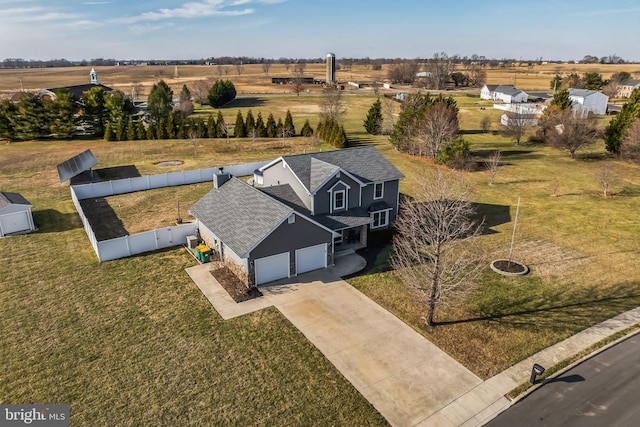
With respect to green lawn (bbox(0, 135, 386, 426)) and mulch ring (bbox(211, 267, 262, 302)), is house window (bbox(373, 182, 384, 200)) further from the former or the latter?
green lawn (bbox(0, 135, 386, 426))

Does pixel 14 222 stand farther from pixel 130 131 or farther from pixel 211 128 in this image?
pixel 211 128

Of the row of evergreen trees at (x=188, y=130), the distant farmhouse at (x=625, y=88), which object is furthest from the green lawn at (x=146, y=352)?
the distant farmhouse at (x=625, y=88)

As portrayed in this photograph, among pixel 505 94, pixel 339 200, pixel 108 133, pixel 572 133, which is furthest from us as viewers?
pixel 505 94

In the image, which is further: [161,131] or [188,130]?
[188,130]

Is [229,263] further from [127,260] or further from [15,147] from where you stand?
[15,147]

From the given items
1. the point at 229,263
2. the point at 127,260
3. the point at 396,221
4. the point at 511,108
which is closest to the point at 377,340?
the point at 229,263

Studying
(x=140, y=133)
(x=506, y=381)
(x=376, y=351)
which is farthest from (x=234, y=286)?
(x=140, y=133)

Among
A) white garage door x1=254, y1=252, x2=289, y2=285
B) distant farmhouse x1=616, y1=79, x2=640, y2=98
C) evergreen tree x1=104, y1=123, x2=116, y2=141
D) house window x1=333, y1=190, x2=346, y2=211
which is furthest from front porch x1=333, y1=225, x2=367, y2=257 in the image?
distant farmhouse x1=616, y1=79, x2=640, y2=98

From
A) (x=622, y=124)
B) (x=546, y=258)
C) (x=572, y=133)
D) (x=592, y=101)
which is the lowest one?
(x=546, y=258)
